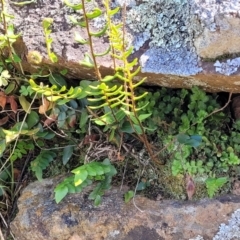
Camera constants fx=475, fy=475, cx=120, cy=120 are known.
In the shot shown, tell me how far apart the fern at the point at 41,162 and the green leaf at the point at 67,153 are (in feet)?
0.22

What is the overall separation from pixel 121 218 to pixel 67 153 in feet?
1.20

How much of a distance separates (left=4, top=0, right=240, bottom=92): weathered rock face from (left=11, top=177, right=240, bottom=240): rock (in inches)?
18.4

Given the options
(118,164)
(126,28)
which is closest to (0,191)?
(118,164)

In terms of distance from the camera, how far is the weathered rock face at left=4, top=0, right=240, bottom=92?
1.57 m

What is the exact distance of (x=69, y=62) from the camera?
5.85ft

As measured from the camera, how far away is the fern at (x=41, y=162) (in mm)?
2004

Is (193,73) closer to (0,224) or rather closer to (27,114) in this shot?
(27,114)

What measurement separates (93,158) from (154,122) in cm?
29

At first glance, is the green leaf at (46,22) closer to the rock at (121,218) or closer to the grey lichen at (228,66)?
the grey lichen at (228,66)

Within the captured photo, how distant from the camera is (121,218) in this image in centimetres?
186

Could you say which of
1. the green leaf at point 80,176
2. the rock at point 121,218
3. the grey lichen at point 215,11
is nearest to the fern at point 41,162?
the rock at point 121,218

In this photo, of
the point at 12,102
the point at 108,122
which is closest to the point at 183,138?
the point at 108,122

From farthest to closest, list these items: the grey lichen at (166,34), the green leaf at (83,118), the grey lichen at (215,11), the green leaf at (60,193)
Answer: the green leaf at (83,118) < the green leaf at (60,193) < the grey lichen at (166,34) < the grey lichen at (215,11)

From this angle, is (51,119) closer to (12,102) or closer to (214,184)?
(12,102)
